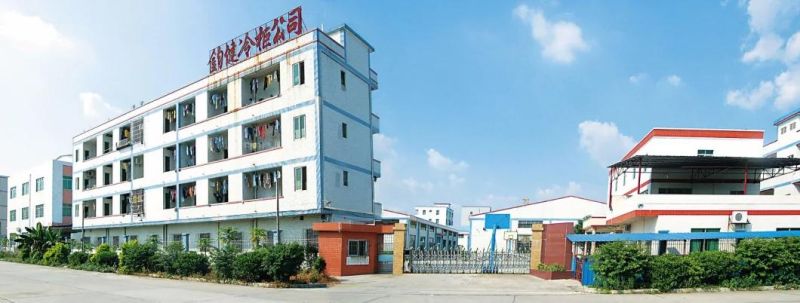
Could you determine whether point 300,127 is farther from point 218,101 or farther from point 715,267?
point 715,267

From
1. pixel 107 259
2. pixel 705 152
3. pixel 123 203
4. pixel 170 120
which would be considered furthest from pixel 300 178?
pixel 705 152

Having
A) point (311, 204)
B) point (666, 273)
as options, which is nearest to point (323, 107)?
point (311, 204)

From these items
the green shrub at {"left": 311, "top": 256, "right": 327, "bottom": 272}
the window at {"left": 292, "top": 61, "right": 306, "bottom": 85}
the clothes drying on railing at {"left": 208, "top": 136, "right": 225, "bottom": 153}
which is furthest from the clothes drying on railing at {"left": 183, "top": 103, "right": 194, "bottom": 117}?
the green shrub at {"left": 311, "top": 256, "right": 327, "bottom": 272}

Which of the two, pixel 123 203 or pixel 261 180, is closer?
pixel 261 180

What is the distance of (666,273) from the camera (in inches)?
523

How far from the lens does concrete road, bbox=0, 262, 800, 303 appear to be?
1275cm

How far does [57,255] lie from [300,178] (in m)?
18.8

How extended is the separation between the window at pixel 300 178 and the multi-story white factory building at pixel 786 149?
29.4 m

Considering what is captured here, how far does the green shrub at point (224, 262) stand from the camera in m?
17.3

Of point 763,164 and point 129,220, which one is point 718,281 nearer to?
point 763,164

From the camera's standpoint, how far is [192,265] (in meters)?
19.0

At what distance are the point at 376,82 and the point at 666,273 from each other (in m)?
18.6

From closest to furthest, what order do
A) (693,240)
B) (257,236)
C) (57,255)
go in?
(693,240) < (257,236) < (57,255)

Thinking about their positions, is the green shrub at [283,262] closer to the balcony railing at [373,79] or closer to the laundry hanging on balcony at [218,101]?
the balcony railing at [373,79]
